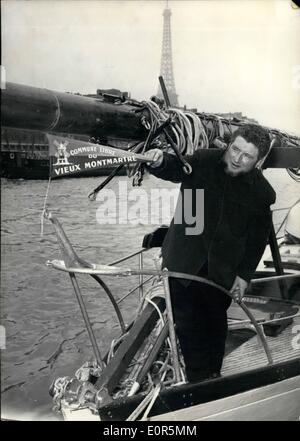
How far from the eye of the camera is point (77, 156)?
243 cm

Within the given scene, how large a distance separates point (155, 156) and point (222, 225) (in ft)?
2.53

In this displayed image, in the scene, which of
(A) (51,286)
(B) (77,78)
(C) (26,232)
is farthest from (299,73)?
(C) (26,232)

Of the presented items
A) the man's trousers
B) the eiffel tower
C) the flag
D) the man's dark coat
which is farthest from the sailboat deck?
the eiffel tower

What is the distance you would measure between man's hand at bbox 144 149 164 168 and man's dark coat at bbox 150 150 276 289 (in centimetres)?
38

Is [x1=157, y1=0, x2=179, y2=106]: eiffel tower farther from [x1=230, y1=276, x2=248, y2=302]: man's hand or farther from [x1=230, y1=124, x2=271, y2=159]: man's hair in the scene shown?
[x1=230, y1=276, x2=248, y2=302]: man's hand

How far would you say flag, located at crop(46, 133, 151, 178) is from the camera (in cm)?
240

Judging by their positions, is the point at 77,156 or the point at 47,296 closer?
the point at 77,156

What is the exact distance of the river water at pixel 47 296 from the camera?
677 centimetres

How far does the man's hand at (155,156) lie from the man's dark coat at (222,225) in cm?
38

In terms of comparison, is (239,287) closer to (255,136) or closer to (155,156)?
(255,136)

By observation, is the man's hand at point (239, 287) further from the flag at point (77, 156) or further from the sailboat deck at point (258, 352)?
the flag at point (77, 156)

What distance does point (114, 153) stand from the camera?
8.28 feet

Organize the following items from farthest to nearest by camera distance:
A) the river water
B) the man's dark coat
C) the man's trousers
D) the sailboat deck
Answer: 1. the river water
2. the sailboat deck
3. the man's dark coat
4. the man's trousers

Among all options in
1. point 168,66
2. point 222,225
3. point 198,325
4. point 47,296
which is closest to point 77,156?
point 222,225
